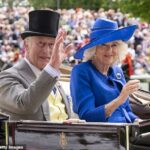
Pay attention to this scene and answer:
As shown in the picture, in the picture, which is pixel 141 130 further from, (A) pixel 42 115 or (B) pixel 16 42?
(B) pixel 16 42

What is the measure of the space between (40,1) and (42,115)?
30.6 meters

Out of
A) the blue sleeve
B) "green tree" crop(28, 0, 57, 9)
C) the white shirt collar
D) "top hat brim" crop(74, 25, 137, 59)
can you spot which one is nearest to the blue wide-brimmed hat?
"top hat brim" crop(74, 25, 137, 59)

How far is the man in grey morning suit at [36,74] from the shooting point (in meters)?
3.54

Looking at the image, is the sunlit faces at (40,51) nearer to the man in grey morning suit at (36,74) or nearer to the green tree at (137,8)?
the man in grey morning suit at (36,74)

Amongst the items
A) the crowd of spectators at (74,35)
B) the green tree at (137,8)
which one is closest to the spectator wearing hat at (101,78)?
the green tree at (137,8)

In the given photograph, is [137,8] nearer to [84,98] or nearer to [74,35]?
[84,98]

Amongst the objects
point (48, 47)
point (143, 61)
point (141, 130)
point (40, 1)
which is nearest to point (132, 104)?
point (48, 47)

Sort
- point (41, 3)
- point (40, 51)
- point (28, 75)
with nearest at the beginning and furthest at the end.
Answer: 1. point (28, 75)
2. point (40, 51)
3. point (41, 3)

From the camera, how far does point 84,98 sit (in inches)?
160

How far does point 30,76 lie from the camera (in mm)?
4051

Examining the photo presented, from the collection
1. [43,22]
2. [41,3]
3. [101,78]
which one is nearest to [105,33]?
[101,78]

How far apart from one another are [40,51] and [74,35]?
19.0 m

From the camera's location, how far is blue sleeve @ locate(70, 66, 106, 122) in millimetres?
3995

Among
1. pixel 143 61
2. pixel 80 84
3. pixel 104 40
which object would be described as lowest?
pixel 143 61
